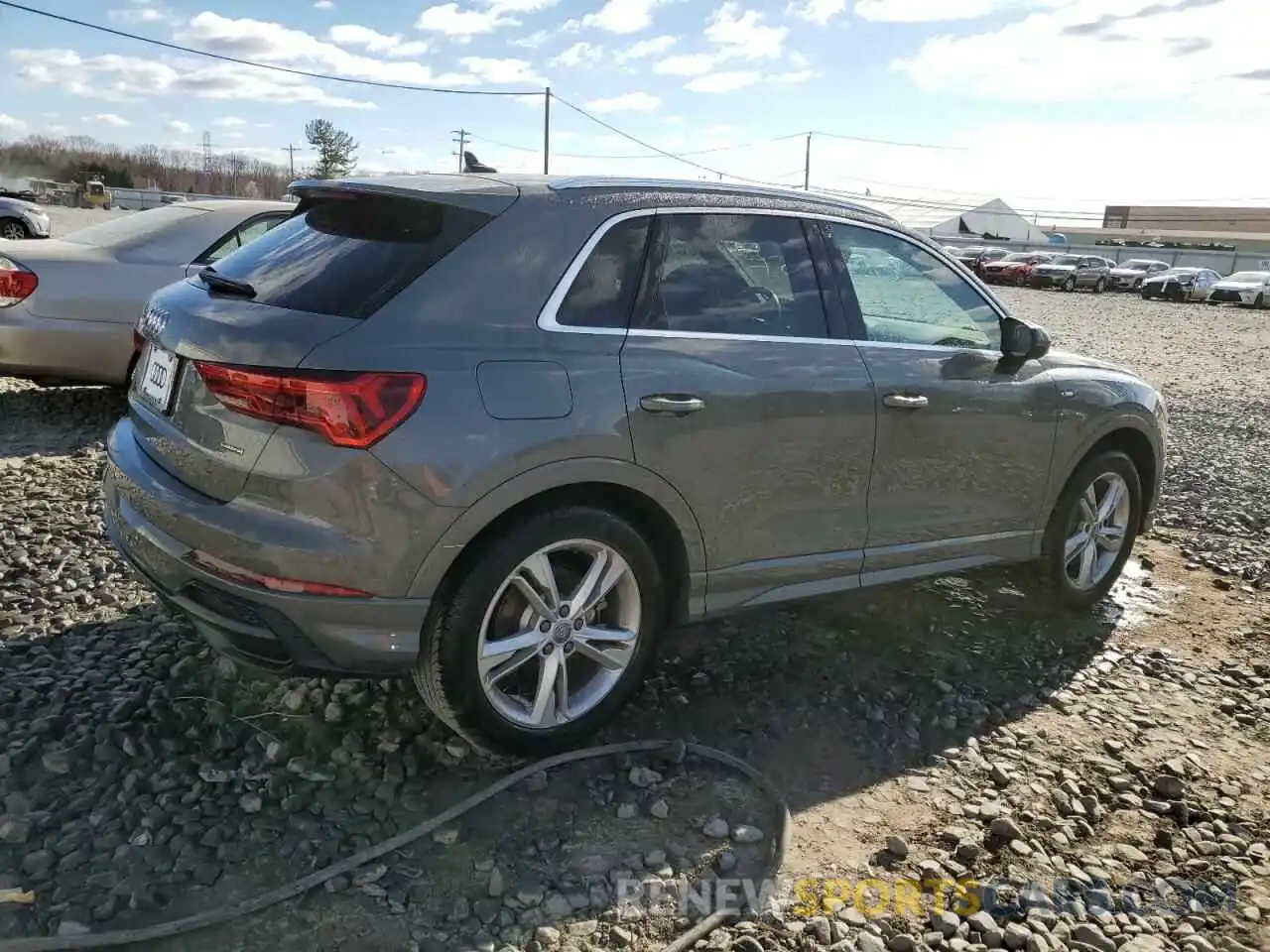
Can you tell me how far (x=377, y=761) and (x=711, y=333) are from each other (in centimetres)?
177

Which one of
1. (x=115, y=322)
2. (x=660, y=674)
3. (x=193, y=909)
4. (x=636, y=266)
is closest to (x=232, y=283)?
(x=636, y=266)

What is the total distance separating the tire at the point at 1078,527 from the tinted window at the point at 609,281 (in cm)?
249

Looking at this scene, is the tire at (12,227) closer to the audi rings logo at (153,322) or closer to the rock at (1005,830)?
the audi rings logo at (153,322)

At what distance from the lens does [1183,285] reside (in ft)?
124

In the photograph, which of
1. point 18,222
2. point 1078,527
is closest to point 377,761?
point 1078,527

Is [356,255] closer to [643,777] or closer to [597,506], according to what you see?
[597,506]

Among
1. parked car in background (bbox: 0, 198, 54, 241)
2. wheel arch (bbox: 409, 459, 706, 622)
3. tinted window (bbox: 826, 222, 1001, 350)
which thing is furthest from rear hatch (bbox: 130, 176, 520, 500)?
parked car in background (bbox: 0, 198, 54, 241)

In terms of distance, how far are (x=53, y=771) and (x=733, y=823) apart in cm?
204

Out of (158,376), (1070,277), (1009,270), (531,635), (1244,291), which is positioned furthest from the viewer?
(1009,270)

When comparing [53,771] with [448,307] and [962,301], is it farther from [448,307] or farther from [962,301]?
[962,301]

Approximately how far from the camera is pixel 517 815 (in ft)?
9.76

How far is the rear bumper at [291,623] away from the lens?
9.12ft

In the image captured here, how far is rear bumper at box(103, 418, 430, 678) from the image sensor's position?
2.78 metres

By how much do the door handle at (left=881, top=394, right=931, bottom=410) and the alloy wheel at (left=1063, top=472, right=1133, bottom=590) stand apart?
52.5 inches
